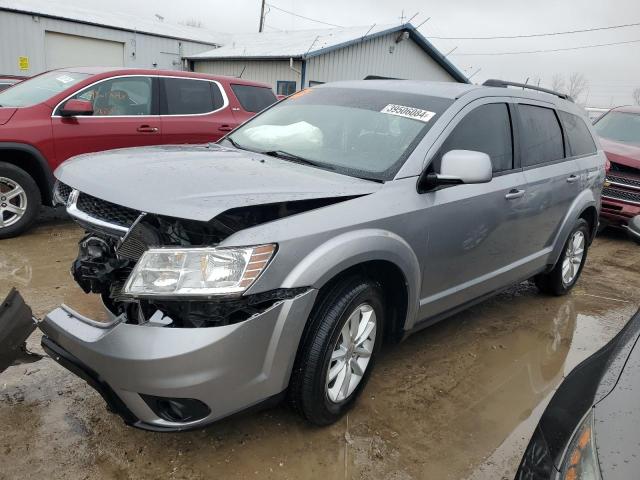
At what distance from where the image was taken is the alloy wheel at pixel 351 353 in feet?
8.69

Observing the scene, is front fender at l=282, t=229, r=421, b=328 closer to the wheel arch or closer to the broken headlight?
the broken headlight

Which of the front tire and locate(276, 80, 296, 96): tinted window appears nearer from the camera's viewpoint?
the front tire

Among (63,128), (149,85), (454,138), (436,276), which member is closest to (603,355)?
(436,276)

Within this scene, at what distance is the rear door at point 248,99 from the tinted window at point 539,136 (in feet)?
12.6

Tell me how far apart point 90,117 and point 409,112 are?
396 cm

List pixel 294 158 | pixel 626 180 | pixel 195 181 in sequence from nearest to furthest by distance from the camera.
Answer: pixel 195 181 < pixel 294 158 < pixel 626 180

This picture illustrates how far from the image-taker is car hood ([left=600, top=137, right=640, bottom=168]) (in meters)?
7.47

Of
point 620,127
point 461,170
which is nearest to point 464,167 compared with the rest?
point 461,170

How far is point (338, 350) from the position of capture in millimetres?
Answer: 2646

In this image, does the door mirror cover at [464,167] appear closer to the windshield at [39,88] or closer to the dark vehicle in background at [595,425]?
the dark vehicle in background at [595,425]

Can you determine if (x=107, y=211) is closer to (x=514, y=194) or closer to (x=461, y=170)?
(x=461, y=170)

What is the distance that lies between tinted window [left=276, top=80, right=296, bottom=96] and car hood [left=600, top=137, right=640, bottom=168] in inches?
477

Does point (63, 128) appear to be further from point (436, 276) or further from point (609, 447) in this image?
point (609, 447)

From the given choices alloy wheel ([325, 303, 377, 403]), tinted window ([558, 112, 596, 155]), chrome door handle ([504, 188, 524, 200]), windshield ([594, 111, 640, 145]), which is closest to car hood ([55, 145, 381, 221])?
alloy wheel ([325, 303, 377, 403])
